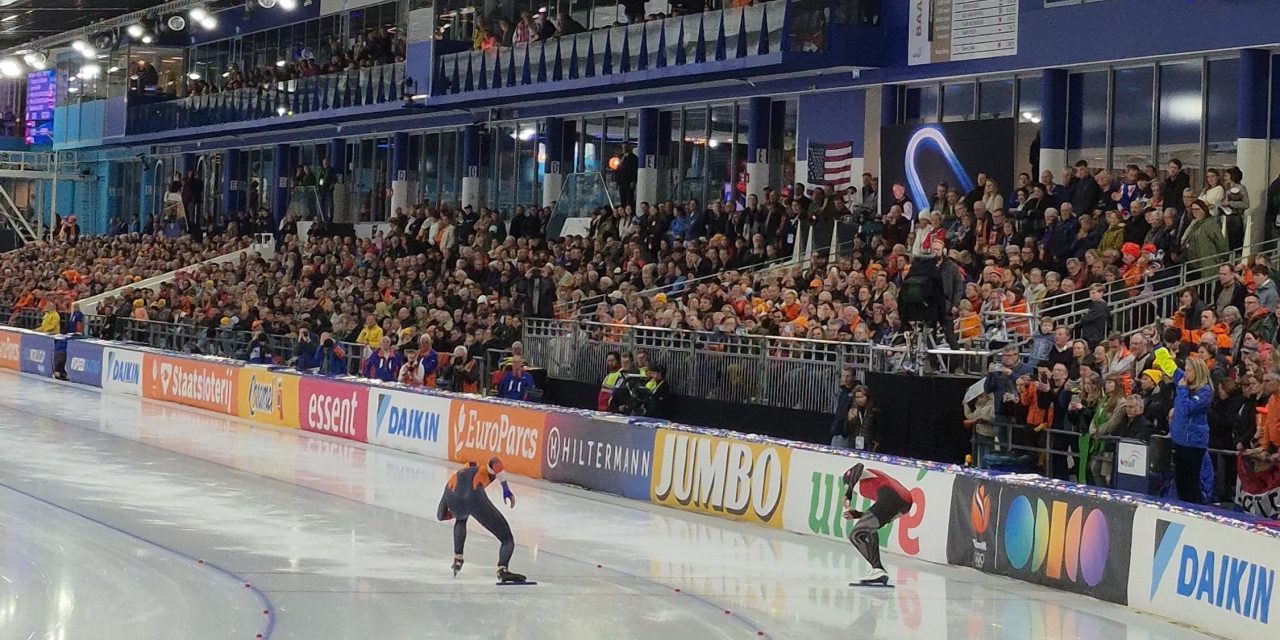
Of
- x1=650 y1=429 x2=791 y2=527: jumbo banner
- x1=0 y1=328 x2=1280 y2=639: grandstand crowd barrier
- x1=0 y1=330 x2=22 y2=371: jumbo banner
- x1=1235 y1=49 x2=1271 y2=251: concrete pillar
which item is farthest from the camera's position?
x1=0 y1=330 x2=22 y2=371: jumbo banner

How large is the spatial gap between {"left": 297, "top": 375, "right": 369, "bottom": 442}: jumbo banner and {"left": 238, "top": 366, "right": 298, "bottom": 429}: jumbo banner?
0.99 ft

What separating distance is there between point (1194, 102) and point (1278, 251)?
16.0ft

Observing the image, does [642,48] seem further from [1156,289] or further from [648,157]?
[1156,289]

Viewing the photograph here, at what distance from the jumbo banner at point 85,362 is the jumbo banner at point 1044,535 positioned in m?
22.6

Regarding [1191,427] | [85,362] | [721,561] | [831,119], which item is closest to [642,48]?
[831,119]

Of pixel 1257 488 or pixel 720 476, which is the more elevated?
pixel 1257 488

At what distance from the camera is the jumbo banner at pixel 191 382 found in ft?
92.3

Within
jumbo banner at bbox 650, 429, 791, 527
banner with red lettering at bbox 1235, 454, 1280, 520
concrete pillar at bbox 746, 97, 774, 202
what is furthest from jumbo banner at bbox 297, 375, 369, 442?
banner with red lettering at bbox 1235, 454, 1280, 520

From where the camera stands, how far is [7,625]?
436 inches

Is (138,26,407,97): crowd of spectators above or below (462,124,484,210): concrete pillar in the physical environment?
above

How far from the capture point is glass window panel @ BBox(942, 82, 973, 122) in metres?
26.8

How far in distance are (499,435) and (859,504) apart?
21.6 feet

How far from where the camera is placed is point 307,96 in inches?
1727

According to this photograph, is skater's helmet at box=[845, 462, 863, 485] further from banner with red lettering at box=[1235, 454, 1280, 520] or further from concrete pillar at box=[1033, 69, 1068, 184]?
concrete pillar at box=[1033, 69, 1068, 184]
